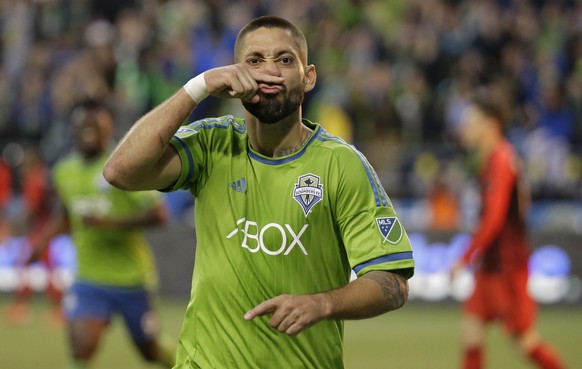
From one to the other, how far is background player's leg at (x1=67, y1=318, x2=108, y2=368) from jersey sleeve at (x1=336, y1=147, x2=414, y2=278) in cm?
416

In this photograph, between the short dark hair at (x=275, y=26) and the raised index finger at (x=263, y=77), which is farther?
the short dark hair at (x=275, y=26)

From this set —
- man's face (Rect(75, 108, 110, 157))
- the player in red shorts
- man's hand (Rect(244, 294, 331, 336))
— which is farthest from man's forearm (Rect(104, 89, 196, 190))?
the player in red shorts

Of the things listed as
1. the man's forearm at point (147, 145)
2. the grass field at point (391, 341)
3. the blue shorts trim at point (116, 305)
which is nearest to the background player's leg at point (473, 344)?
the grass field at point (391, 341)

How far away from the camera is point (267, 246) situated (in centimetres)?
446

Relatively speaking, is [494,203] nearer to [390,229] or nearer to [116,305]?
[116,305]

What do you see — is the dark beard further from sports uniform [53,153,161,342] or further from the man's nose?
sports uniform [53,153,161,342]

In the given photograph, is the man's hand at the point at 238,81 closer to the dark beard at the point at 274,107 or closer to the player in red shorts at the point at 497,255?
the dark beard at the point at 274,107

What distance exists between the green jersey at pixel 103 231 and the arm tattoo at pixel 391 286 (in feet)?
15.0

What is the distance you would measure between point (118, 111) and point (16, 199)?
2332 millimetres

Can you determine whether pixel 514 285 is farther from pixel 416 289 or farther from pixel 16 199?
pixel 16 199

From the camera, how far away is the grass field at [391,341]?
462 inches

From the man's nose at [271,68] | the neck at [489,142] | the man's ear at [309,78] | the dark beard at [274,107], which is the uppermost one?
the man's nose at [271,68]

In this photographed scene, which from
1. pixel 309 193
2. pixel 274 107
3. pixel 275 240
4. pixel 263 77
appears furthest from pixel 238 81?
pixel 275 240

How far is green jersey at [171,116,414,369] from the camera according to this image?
14.4 ft
